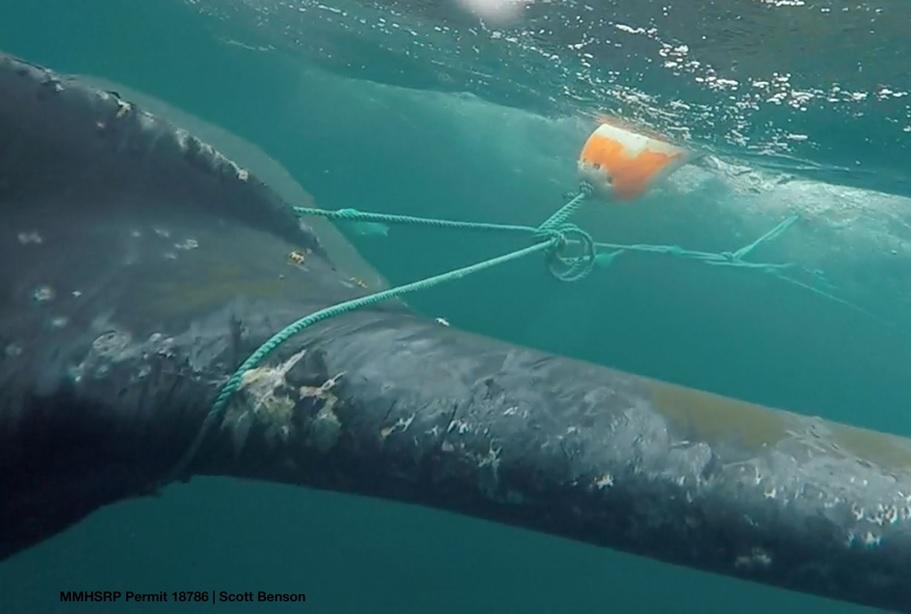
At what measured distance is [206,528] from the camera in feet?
32.9

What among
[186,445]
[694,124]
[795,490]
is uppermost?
[694,124]

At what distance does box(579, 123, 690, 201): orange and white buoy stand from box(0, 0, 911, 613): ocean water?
583 millimetres

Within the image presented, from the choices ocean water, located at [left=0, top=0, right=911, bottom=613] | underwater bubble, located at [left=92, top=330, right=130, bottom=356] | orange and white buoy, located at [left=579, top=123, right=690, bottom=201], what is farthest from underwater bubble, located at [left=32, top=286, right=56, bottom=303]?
orange and white buoy, located at [left=579, top=123, right=690, bottom=201]

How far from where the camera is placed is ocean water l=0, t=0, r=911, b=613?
8.64 metres

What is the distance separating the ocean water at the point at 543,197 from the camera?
864 centimetres

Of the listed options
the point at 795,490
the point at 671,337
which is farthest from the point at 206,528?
the point at 671,337

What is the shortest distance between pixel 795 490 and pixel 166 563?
9.16 metres

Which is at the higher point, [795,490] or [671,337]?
[795,490]

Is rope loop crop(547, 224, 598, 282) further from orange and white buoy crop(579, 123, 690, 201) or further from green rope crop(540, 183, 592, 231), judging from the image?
orange and white buoy crop(579, 123, 690, 201)

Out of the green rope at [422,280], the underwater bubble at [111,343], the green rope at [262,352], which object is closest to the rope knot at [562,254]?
the green rope at [422,280]

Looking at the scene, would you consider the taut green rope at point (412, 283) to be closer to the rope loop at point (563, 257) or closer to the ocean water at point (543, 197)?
the rope loop at point (563, 257)

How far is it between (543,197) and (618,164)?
1762 centimetres

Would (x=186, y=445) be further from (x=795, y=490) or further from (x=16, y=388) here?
(x=795, y=490)

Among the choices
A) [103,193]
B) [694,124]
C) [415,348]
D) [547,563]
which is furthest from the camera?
[547,563]
